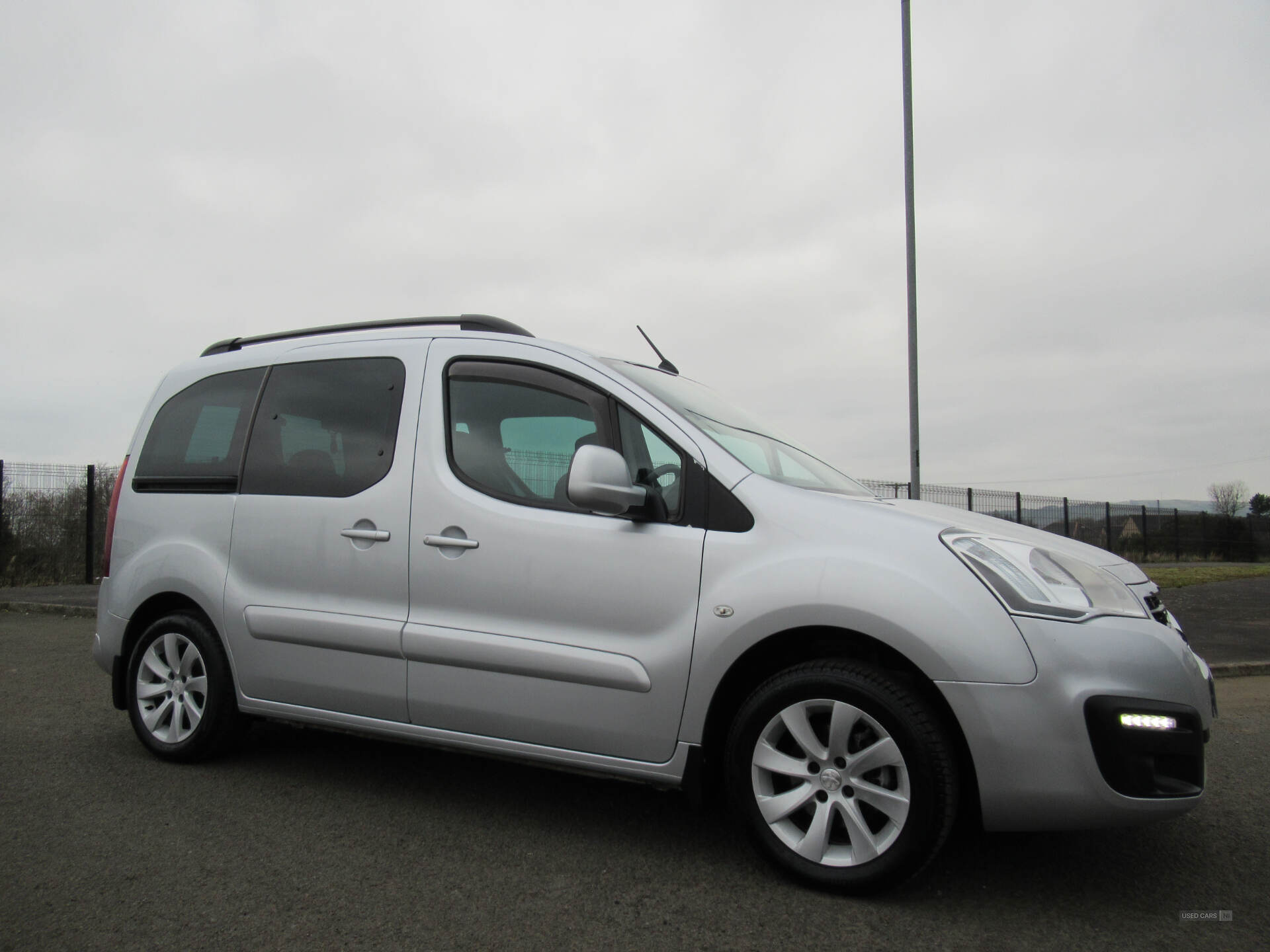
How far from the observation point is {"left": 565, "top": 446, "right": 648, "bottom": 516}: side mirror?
3.00m

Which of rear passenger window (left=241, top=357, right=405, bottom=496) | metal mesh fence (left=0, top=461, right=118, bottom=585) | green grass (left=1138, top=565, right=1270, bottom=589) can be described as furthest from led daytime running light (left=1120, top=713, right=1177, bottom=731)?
metal mesh fence (left=0, top=461, right=118, bottom=585)

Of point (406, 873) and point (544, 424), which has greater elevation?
point (544, 424)

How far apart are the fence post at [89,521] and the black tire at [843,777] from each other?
48.0 ft

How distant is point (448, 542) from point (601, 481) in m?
0.80

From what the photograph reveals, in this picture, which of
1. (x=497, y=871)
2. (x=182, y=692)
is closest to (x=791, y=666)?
(x=497, y=871)

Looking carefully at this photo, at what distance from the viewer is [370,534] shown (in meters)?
3.65

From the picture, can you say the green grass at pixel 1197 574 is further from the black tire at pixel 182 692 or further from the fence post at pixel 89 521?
the fence post at pixel 89 521

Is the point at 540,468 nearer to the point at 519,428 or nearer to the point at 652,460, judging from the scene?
the point at 519,428

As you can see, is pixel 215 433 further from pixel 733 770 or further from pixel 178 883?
pixel 733 770

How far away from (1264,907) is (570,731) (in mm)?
2241

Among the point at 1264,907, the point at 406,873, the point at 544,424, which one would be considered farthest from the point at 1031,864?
the point at 544,424

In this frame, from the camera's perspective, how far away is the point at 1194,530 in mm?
28766

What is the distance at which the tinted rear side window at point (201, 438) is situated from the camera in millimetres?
4246

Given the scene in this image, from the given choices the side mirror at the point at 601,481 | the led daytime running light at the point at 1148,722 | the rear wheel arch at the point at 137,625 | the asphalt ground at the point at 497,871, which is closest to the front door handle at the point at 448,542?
the side mirror at the point at 601,481
